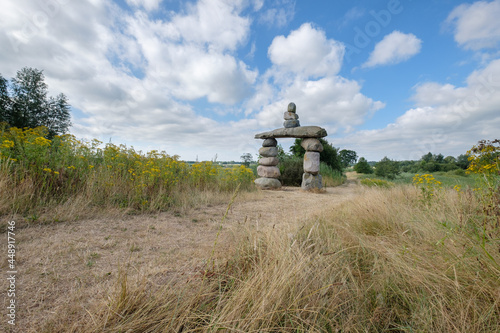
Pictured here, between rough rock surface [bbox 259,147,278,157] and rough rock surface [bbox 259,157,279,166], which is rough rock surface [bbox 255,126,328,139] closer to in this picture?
rough rock surface [bbox 259,147,278,157]

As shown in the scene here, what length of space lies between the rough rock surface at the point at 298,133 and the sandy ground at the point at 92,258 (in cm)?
578

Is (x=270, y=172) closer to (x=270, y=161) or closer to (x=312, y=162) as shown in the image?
(x=270, y=161)

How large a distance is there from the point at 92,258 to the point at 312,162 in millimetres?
7631

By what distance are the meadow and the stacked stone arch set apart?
4.68 meters

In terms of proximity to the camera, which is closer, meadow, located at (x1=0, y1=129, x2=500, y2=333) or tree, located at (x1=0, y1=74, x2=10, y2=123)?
meadow, located at (x1=0, y1=129, x2=500, y2=333)

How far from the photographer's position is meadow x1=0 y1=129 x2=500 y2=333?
50.0 inches

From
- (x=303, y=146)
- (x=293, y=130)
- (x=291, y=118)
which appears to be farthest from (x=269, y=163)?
(x=291, y=118)

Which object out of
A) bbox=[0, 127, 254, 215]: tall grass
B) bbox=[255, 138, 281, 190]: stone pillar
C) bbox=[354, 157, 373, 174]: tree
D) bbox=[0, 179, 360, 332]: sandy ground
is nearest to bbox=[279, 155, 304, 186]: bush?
bbox=[255, 138, 281, 190]: stone pillar

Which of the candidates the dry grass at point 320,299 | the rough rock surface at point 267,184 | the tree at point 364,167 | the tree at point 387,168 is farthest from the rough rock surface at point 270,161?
the tree at point 364,167

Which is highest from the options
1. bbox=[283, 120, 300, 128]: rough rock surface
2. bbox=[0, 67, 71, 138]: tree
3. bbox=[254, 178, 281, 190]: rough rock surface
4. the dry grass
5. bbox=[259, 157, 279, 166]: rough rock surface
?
bbox=[0, 67, 71, 138]: tree

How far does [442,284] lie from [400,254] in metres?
0.46

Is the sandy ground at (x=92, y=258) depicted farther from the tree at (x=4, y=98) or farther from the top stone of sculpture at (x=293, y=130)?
the tree at (x=4, y=98)

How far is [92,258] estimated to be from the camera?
2.11 m

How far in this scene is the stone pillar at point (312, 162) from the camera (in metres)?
8.39
